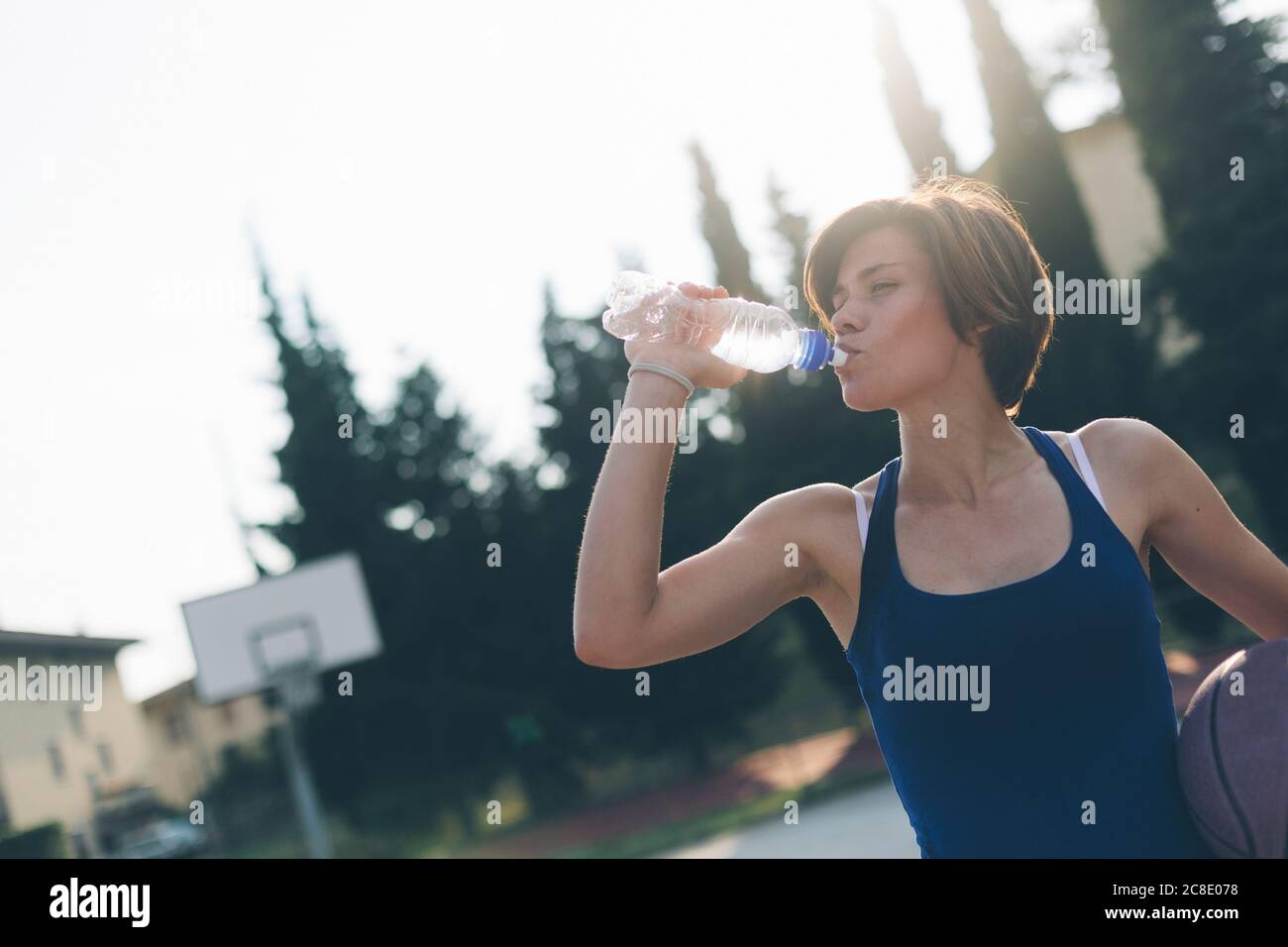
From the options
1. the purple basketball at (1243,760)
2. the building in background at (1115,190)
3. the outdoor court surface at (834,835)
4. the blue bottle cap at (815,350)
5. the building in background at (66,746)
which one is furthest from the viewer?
the building in background at (66,746)

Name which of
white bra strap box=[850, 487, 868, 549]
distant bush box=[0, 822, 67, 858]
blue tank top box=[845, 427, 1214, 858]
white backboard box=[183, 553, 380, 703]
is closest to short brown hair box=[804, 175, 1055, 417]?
white bra strap box=[850, 487, 868, 549]

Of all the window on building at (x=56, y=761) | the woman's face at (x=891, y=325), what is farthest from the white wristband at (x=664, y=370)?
the window on building at (x=56, y=761)

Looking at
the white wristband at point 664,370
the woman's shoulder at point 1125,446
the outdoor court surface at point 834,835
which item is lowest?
the outdoor court surface at point 834,835

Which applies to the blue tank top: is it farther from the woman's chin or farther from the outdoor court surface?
the outdoor court surface

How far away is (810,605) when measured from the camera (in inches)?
909

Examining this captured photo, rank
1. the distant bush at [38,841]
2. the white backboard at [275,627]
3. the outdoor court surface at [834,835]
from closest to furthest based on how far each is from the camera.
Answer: the outdoor court surface at [834,835] → the white backboard at [275,627] → the distant bush at [38,841]

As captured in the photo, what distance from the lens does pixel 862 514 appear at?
5.99 feet

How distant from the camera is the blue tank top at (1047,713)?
1.66 meters

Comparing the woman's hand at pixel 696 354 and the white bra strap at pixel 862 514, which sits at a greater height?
the woman's hand at pixel 696 354

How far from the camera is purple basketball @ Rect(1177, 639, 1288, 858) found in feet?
5.20

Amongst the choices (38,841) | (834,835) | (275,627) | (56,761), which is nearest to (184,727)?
(56,761)

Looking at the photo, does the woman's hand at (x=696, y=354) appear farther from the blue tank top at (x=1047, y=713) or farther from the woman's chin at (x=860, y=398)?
the blue tank top at (x=1047, y=713)

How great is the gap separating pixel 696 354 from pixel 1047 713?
0.64m
